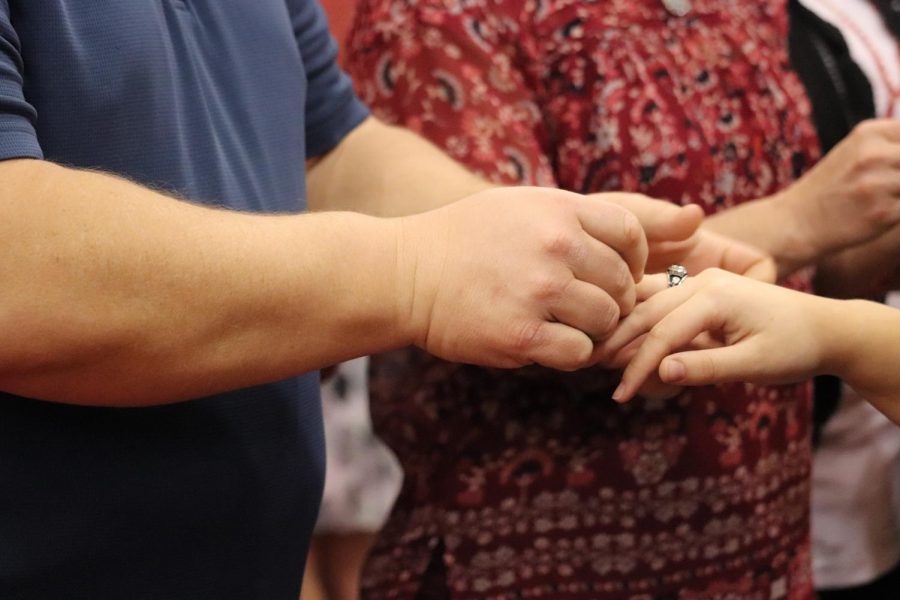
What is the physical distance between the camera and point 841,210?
114 cm

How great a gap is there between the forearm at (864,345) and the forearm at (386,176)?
0.34 meters

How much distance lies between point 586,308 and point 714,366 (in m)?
0.13

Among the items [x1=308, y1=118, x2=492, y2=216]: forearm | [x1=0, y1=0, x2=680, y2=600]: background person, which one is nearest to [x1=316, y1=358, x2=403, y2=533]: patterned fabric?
[x1=308, y1=118, x2=492, y2=216]: forearm

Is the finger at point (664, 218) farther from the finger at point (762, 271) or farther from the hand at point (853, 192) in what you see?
the hand at point (853, 192)

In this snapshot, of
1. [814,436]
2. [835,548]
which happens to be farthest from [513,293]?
[835,548]

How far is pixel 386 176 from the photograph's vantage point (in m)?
1.05

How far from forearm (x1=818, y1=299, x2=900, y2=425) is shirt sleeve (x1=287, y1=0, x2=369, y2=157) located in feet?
1.69

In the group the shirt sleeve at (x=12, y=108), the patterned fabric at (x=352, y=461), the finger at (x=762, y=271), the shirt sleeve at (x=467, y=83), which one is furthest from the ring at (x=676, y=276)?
the patterned fabric at (x=352, y=461)

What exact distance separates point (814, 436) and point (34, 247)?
1151 millimetres

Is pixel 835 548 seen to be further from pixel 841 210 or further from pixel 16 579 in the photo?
pixel 16 579

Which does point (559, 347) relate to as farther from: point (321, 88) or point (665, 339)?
point (321, 88)

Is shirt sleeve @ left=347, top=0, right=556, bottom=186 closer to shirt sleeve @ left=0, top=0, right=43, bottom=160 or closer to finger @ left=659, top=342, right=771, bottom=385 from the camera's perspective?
finger @ left=659, top=342, right=771, bottom=385

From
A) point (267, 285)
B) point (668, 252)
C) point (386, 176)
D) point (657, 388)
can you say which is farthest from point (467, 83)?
point (267, 285)

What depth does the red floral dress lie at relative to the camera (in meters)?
1.12
